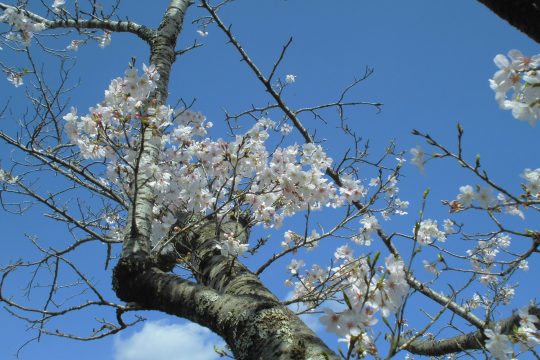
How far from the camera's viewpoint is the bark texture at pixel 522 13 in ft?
2.75

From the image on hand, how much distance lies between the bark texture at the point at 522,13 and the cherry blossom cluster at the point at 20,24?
4.74m

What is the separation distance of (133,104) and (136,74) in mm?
213

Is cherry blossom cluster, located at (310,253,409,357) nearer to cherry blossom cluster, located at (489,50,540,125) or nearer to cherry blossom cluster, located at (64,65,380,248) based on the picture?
cherry blossom cluster, located at (489,50,540,125)

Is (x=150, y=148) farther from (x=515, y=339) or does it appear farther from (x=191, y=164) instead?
(x=515, y=339)

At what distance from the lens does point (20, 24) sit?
14.3 ft

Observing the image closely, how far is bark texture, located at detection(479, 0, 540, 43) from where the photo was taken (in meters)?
0.84

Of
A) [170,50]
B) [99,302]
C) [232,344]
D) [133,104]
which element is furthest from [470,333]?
[170,50]

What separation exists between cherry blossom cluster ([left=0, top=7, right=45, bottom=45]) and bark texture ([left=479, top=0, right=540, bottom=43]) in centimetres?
474

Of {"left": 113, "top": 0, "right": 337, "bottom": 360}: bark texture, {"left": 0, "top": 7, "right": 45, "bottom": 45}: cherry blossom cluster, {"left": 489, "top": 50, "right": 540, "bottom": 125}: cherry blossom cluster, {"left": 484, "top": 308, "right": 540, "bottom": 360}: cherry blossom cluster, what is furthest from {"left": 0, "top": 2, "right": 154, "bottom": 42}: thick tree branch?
{"left": 484, "top": 308, "right": 540, "bottom": 360}: cherry blossom cluster

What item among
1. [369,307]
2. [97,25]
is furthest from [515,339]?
[97,25]

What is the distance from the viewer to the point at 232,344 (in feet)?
5.36

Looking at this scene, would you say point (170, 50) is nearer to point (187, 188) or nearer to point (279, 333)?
point (187, 188)

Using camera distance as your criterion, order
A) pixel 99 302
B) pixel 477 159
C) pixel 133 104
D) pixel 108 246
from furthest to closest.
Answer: pixel 108 246 < pixel 133 104 < pixel 99 302 < pixel 477 159

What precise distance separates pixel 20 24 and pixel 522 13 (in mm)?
4954
